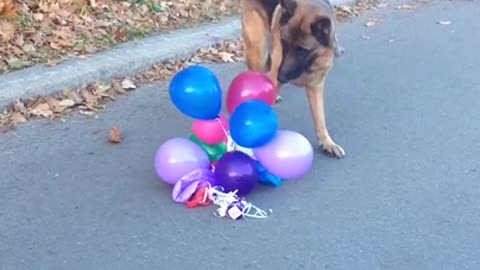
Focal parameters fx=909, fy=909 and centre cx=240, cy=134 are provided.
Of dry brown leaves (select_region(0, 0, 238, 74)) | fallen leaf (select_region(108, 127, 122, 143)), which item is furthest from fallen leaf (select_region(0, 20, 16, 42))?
fallen leaf (select_region(108, 127, 122, 143))

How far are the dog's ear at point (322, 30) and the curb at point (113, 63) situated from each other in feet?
7.12

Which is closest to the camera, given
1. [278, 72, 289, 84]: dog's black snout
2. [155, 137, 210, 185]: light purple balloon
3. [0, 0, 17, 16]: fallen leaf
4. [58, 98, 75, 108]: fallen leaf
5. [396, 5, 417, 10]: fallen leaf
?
[155, 137, 210, 185]: light purple balloon

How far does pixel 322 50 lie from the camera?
5145 mm

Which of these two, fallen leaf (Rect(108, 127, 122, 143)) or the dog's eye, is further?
fallen leaf (Rect(108, 127, 122, 143))

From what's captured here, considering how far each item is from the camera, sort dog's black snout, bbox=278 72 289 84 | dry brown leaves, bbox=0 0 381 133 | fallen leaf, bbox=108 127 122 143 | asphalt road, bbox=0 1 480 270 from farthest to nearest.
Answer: dry brown leaves, bbox=0 0 381 133 → fallen leaf, bbox=108 127 122 143 → dog's black snout, bbox=278 72 289 84 → asphalt road, bbox=0 1 480 270

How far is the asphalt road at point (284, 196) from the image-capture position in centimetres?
415

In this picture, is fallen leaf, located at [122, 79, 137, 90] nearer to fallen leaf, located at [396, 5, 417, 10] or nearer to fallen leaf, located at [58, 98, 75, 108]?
fallen leaf, located at [58, 98, 75, 108]

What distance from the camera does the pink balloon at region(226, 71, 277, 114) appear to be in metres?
4.96

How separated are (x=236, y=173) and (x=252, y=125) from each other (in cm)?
26

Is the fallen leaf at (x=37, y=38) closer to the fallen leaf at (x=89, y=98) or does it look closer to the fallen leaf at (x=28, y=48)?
the fallen leaf at (x=28, y=48)

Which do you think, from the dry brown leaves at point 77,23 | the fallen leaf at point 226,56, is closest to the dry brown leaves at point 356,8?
the dry brown leaves at point 77,23

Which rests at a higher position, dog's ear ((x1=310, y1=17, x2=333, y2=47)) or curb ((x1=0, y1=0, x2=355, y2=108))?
dog's ear ((x1=310, y1=17, x2=333, y2=47))

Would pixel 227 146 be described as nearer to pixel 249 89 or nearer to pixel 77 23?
pixel 249 89

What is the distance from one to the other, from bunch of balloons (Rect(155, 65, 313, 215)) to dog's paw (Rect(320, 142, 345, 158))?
535mm
